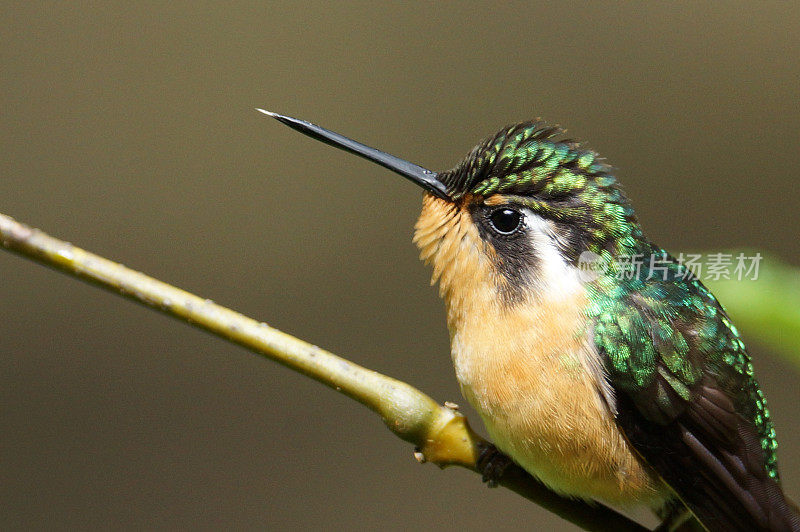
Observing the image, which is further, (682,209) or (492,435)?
(682,209)

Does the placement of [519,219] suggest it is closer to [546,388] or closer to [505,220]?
[505,220]

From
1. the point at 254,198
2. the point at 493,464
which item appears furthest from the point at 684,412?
the point at 254,198

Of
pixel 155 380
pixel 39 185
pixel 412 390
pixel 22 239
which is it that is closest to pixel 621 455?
pixel 412 390

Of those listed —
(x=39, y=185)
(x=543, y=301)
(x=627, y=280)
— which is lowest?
(x=39, y=185)

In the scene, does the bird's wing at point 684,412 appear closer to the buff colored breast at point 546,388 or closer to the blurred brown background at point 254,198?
the buff colored breast at point 546,388

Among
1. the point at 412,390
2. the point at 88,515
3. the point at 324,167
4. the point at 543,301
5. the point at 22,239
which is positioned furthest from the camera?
the point at 324,167

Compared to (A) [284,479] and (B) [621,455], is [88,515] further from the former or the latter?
(B) [621,455]

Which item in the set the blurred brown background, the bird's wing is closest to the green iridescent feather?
the bird's wing

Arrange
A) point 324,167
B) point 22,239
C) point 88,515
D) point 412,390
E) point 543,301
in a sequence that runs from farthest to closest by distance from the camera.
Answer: point 324,167 < point 88,515 < point 543,301 < point 412,390 < point 22,239
